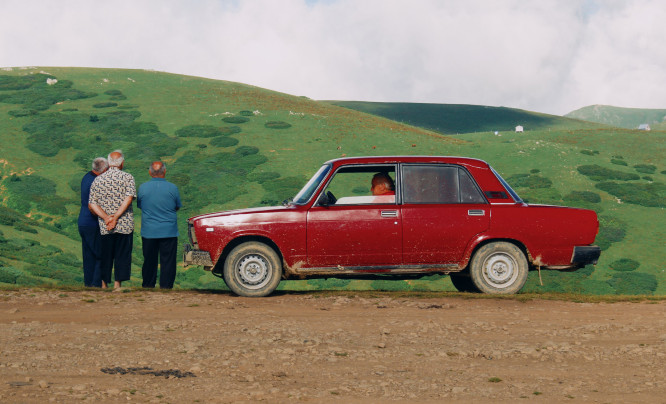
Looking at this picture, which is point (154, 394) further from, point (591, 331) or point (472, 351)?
point (591, 331)

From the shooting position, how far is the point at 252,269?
11.0 metres

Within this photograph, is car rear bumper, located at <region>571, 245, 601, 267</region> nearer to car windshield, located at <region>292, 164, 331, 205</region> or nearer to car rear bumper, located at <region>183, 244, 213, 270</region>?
car windshield, located at <region>292, 164, 331, 205</region>

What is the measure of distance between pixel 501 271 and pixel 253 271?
12.9 feet

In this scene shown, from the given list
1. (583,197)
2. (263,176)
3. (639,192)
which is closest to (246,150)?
(263,176)

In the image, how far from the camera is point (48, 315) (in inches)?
372

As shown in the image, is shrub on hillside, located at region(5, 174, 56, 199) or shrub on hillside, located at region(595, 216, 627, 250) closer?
shrub on hillside, located at region(595, 216, 627, 250)

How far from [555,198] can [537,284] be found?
33.8ft

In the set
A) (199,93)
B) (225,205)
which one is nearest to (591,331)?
(225,205)

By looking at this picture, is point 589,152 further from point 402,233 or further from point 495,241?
point 402,233

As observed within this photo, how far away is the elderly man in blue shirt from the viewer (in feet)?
38.5

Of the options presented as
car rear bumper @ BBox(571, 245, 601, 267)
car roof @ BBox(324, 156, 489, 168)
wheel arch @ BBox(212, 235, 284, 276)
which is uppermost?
car roof @ BBox(324, 156, 489, 168)

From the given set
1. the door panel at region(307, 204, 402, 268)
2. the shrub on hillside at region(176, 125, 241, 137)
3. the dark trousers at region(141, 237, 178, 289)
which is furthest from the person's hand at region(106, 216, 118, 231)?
the shrub on hillside at region(176, 125, 241, 137)

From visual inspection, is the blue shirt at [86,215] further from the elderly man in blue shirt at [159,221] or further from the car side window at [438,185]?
the car side window at [438,185]

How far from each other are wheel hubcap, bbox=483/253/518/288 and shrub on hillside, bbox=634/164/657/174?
116ft
